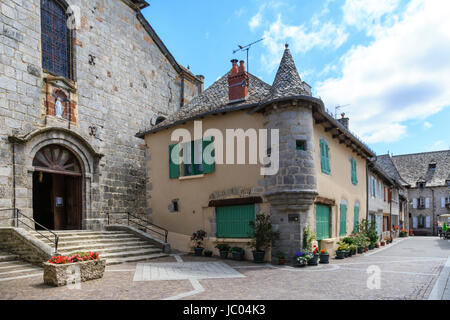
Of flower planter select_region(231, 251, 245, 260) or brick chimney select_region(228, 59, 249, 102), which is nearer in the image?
flower planter select_region(231, 251, 245, 260)

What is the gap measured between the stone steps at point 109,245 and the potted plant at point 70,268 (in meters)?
2.16

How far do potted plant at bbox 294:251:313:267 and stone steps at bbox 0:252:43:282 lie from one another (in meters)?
6.73

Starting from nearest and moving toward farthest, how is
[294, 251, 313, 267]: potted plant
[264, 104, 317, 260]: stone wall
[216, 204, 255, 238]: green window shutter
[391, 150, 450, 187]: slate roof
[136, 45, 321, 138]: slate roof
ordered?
[294, 251, 313, 267]: potted plant
[264, 104, 317, 260]: stone wall
[136, 45, 321, 138]: slate roof
[216, 204, 255, 238]: green window shutter
[391, 150, 450, 187]: slate roof

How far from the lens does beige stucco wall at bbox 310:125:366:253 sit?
39.1 feet

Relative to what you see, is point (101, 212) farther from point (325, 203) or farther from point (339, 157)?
point (339, 157)

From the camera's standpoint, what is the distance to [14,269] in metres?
8.21

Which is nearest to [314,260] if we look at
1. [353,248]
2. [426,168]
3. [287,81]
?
[353,248]

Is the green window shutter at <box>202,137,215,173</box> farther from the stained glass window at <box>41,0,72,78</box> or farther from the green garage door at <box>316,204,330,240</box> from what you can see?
the stained glass window at <box>41,0,72,78</box>

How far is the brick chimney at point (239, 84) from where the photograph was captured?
1182 cm

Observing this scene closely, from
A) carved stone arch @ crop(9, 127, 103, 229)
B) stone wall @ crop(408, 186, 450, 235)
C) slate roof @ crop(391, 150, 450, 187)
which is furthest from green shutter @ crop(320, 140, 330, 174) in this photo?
slate roof @ crop(391, 150, 450, 187)

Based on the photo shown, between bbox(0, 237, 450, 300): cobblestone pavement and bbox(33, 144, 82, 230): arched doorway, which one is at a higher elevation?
bbox(33, 144, 82, 230): arched doorway

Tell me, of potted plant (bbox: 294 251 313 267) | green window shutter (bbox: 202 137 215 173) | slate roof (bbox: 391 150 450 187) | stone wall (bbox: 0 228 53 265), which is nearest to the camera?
stone wall (bbox: 0 228 53 265)

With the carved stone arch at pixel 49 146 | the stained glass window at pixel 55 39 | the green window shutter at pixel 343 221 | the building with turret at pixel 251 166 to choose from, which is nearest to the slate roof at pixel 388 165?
the green window shutter at pixel 343 221
